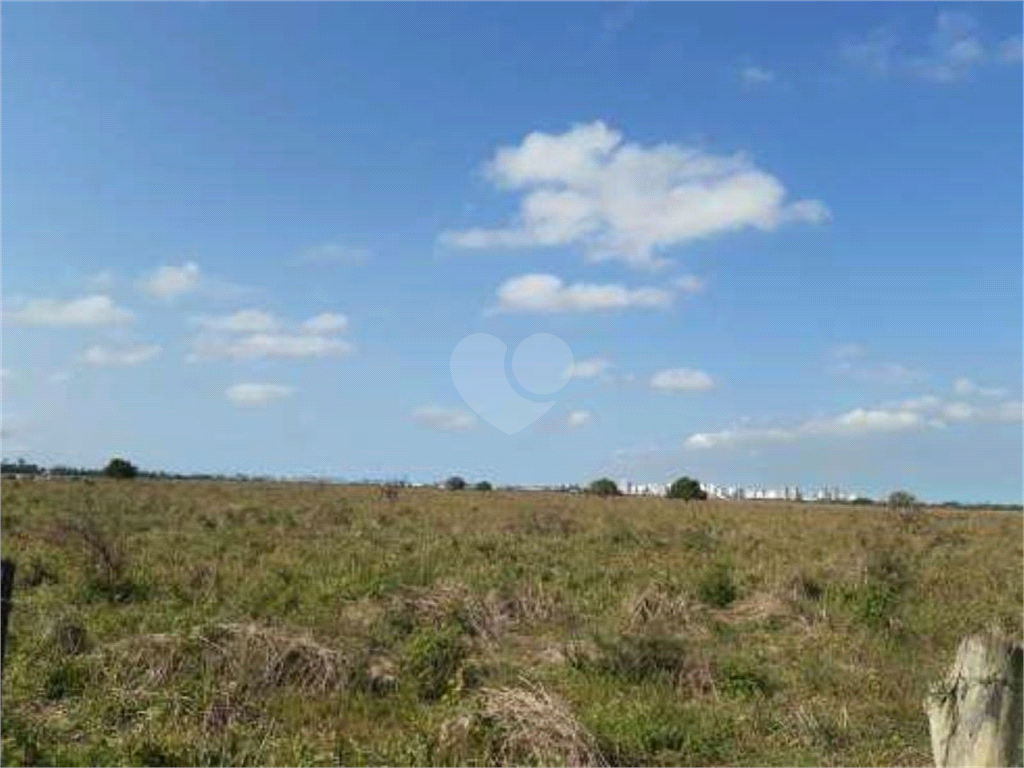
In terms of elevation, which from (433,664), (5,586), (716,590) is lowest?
(433,664)

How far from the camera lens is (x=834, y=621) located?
12.9 meters

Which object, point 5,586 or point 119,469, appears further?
point 119,469

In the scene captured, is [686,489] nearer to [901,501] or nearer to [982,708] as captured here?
[901,501]

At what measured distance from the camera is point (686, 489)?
2509 inches

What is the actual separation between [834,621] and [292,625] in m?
5.82

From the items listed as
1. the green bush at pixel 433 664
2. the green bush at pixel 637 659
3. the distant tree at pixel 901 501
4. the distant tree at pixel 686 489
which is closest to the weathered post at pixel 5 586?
the green bush at pixel 433 664

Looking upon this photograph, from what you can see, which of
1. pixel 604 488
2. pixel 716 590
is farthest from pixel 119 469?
pixel 716 590

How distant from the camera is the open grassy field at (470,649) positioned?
24.6 feet

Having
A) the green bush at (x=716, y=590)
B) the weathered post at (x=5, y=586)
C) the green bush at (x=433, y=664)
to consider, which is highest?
the weathered post at (x=5, y=586)

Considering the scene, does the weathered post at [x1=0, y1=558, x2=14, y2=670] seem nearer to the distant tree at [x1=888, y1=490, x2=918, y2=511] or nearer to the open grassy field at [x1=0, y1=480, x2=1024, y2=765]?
the open grassy field at [x1=0, y1=480, x2=1024, y2=765]

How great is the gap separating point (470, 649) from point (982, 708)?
6.48 meters

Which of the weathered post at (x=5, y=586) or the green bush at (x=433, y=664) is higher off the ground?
the weathered post at (x=5, y=586)

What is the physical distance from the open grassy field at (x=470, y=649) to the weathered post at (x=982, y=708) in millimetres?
2795

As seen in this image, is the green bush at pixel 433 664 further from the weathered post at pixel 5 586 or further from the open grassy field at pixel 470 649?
the weathered post at pixel 5 586
